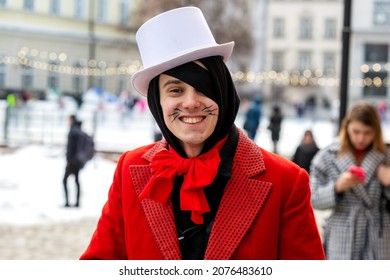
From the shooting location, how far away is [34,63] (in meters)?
24.1

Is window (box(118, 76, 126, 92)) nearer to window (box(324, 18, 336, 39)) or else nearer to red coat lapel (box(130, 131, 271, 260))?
window (box(324, 18, 336, 39))

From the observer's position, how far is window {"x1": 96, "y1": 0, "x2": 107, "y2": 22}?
25.3 meters

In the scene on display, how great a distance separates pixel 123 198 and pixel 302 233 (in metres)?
0.49

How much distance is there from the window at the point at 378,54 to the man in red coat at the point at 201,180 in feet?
122

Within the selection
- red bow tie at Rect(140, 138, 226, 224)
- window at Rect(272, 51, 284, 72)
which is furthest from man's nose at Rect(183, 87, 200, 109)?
window at Rect(272, 51, 284, 72)

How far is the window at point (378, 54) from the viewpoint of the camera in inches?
1534

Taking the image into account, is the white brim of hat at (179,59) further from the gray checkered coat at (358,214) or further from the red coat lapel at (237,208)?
the gray checkered coat at (358,214)

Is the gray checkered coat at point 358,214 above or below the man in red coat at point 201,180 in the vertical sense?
below

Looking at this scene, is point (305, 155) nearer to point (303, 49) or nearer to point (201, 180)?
point (201, 180)

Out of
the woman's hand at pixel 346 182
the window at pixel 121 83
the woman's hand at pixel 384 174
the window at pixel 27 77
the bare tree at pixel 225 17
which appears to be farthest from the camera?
the window at pixel 121 83

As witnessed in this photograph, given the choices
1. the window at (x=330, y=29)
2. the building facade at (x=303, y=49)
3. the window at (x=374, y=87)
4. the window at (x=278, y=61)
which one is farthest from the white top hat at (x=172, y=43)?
the window at (x=330, y=29)

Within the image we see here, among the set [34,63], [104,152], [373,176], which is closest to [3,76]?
[34,63]
